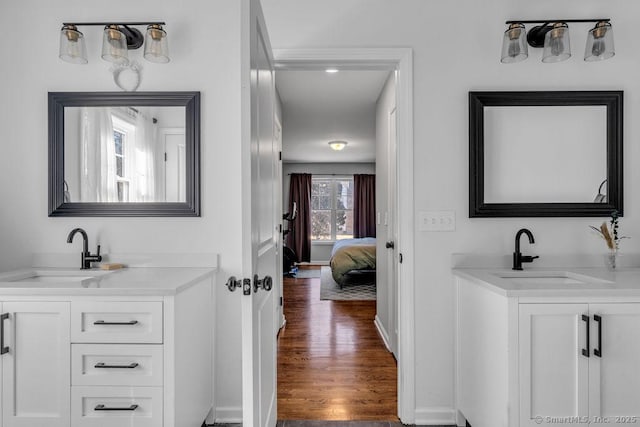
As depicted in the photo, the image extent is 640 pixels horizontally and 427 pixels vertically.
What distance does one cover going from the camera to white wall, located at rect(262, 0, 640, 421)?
2.24m

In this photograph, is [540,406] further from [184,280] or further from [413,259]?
[184,280]

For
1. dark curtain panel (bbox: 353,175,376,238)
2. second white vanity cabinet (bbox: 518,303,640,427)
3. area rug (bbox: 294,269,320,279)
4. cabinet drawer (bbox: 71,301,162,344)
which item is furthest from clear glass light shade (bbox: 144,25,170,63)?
dark curtain panel (bbox: 353,175,376,238)

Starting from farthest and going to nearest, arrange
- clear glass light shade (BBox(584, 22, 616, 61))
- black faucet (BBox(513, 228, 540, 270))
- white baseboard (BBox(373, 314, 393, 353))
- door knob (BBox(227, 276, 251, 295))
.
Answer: white baseboard (BBox(373, 314, 393, 353)) → black faucet (BBox(513, 228, 540, 270)) → clear glass light shade (BBox(584, 22, 616, 61)) → door knob (BBox(227, 276, 251, 295))

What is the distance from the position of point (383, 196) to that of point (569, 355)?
2486mm

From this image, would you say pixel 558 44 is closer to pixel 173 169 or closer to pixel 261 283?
pixel 261 283

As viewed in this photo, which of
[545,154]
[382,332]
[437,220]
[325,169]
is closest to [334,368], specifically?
[382,332]

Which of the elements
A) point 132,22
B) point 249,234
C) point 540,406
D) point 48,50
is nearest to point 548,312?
point 540,406

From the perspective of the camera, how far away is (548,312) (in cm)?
159

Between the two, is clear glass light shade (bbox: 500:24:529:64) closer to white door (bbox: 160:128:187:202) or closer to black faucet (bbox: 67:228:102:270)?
white door (bbox: 160:128:187:202)

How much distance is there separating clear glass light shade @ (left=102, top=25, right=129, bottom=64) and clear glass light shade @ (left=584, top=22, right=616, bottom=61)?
7.96 feet

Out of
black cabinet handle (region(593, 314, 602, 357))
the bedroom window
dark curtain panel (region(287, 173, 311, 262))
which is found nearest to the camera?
black cabinet handle (region(593, 314, 602, 357))

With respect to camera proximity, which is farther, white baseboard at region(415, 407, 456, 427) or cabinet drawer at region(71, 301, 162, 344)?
white baseboard at region(415, 407, 456, 427)

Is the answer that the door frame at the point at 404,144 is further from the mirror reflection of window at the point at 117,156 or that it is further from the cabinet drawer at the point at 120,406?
the cabinet drawer at the point at 120,406

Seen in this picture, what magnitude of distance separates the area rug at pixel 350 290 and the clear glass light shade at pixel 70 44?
414cm
